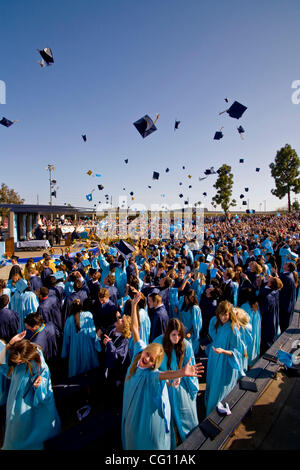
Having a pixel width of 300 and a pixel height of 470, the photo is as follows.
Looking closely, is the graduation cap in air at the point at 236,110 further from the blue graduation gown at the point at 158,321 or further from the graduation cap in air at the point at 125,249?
the blue graduation gown at the point at 158,321

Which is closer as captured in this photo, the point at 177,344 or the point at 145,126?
the point at 177,344

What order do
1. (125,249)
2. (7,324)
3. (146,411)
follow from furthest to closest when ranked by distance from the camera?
1. (125,249)
2. (7,324)
3. (146,411)

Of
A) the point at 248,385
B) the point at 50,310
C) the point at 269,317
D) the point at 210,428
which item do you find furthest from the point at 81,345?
the point at 269,317

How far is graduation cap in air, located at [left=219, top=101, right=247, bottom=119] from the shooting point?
843 cm

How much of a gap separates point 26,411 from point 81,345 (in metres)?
1.46

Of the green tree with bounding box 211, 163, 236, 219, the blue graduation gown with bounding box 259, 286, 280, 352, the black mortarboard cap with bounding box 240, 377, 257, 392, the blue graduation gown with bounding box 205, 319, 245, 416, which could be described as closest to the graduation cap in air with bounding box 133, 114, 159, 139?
the blue graduation gown with bounding box 259, 286, 280, 352

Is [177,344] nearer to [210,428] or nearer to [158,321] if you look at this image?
[210,428]

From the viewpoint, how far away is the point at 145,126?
25.1ft

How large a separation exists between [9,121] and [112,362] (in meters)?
12.7

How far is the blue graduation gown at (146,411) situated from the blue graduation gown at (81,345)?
1827mm

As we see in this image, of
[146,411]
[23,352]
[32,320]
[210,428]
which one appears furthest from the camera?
[32,320]
